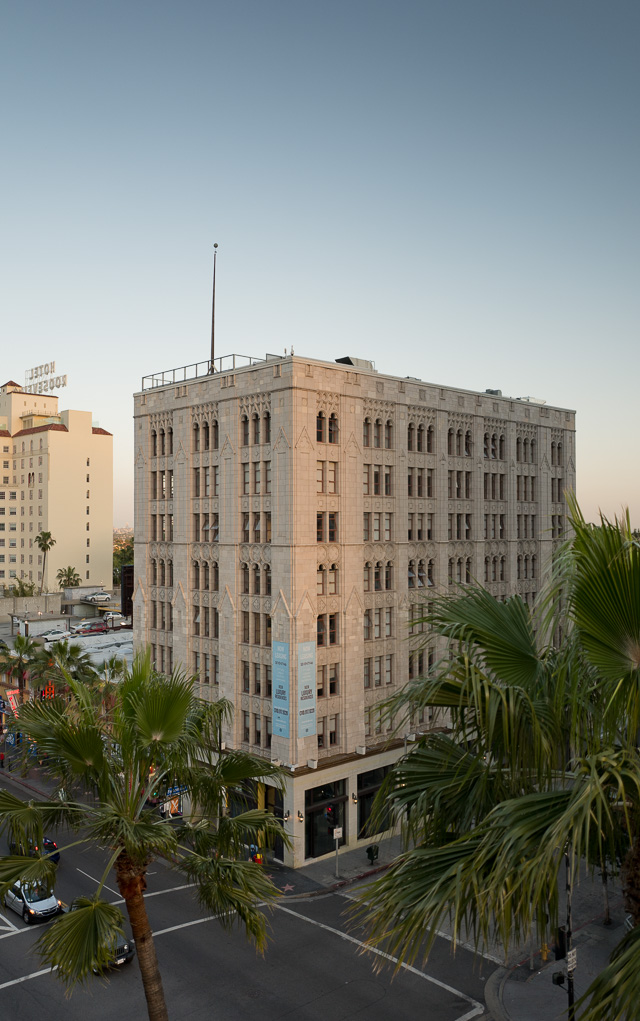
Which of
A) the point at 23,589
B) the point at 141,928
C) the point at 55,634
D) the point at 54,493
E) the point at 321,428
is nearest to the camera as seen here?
the point at 141,928

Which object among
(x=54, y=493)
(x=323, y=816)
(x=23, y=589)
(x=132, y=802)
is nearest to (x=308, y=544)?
(x=323, y=816)

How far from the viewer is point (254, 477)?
135 feet

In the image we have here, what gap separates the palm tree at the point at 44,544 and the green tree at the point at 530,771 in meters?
116

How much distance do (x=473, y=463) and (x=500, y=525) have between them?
5161mm

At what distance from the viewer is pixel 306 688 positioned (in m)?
38.5

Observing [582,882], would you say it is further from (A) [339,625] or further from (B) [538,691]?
(B) [538,691]

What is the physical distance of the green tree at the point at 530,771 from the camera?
6816 millimetres

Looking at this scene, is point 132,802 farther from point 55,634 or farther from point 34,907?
point 55,634

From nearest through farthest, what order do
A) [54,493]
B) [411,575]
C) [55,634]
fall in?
1. [411,575]
2. [55,634]
3. [54,493]

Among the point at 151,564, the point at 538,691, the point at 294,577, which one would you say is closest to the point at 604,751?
the point at 538,691

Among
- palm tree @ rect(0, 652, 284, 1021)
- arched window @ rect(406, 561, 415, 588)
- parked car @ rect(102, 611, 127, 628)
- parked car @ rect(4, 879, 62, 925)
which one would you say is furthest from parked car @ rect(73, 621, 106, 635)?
palm tree @ rect(0, 652, 284, 1021)

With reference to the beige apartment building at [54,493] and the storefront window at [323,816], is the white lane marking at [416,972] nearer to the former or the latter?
the storefront window at [323,816]

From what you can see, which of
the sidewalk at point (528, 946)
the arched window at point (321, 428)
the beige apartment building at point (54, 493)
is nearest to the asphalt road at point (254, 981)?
the sidewalk at point (528, 946)

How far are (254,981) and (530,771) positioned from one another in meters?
22.5
